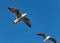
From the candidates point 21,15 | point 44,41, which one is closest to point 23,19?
point 21,15

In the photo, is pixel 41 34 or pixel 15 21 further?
pixel 41 34

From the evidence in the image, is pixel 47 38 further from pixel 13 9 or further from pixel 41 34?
pixel 13 9

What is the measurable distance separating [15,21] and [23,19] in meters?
2.84

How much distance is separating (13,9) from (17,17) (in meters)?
1.90

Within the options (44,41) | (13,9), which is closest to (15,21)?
(13,9)

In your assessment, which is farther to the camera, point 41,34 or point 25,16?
point 41,34

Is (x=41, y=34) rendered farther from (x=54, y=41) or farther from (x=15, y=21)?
(x=15, y=21)

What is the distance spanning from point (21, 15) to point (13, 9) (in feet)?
6.63

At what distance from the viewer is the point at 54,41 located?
66125mm

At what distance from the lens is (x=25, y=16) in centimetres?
5991

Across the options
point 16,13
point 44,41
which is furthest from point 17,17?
point 44,41

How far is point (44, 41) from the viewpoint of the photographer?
6259cm

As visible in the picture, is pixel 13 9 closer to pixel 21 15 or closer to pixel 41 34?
pixel 21 15

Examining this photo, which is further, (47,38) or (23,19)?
(47,38)
